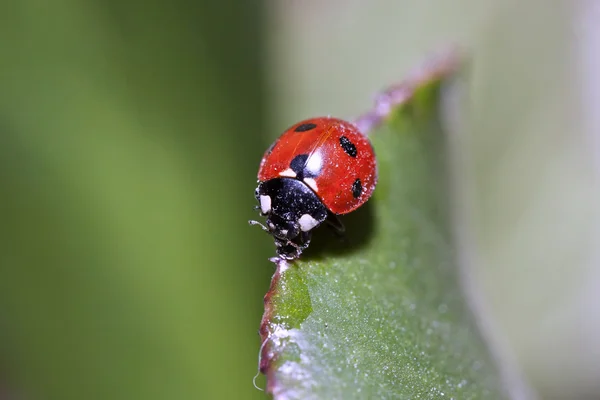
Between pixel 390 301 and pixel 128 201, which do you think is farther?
pixel 128 201

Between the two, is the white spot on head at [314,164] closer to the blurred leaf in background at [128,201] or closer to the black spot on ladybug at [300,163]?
the black spot on ladybug at [300,163]

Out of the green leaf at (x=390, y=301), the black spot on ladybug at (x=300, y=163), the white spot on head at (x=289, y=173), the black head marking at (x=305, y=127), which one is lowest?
the green leaf at (x=390, y=301)

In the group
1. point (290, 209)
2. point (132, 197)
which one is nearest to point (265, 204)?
point (290, 209)

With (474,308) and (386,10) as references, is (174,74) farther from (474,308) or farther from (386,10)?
(386,10)

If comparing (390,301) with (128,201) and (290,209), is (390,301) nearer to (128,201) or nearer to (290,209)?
(290,209)

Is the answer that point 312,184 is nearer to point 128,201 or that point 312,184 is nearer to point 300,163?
point 300,163

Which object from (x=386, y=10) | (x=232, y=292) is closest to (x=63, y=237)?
(x=232, y=292)

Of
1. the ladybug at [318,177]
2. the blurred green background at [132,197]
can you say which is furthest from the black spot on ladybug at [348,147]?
the blurred green background at [132,197]
